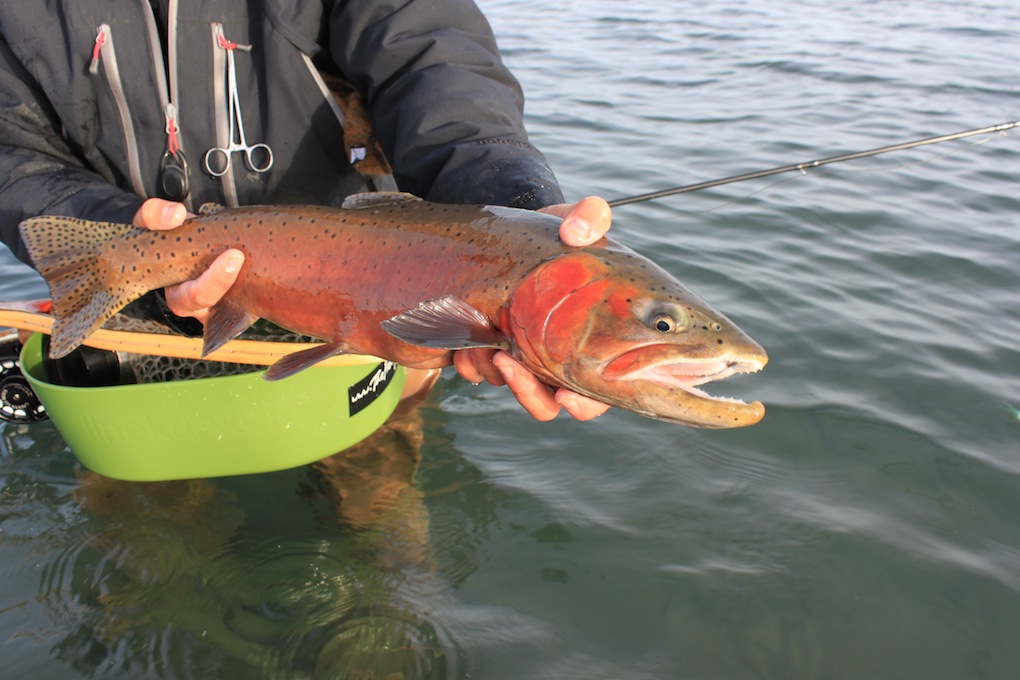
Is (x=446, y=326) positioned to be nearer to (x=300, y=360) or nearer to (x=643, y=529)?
(x=300, y=360)

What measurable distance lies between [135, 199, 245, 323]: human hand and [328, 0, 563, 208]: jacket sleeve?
831mm

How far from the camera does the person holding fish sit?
3.27 meters

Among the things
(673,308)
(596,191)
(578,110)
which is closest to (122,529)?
(673,308)

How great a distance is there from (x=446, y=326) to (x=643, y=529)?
200 cm

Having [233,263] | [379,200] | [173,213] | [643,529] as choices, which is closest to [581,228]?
[379,200]

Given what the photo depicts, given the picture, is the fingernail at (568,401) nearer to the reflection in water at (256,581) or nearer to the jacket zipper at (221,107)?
the reflection in water at (256,581)

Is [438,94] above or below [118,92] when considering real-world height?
above

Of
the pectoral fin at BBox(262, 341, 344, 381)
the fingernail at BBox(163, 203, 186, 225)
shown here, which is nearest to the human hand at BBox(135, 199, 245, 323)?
the fingernail at BBox(163, 203, 186, 225)

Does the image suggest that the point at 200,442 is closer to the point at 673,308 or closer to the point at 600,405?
the point at 600,405

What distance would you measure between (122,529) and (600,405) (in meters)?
2.54

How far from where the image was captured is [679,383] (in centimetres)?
212

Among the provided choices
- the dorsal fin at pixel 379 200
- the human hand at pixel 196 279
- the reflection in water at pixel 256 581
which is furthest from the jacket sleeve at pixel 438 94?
the reflection in water at pixel 256 581

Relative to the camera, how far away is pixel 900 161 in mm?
8156

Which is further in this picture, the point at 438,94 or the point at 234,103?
the point at 234,103
